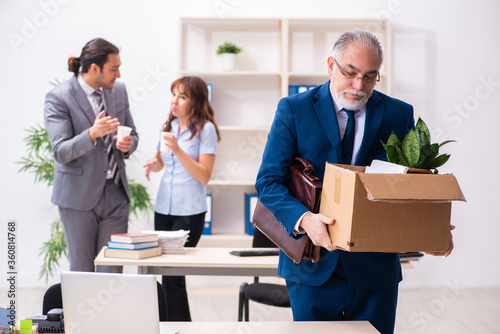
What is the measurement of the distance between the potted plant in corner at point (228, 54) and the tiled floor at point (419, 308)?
2.02m

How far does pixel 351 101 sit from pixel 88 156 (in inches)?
72.0

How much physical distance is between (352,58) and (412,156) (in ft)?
1.28

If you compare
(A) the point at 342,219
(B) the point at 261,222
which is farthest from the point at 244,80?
(A) the point at 342,219

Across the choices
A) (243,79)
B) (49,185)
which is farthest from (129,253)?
(243,79)

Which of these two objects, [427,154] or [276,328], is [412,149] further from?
[276,328]

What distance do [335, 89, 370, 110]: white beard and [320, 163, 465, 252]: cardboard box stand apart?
299mm

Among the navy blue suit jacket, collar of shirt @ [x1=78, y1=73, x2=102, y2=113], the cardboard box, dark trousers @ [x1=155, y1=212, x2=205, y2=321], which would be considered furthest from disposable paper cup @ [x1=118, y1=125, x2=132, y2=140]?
the cardboard box

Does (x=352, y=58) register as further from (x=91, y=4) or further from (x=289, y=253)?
(x=91, y=4)

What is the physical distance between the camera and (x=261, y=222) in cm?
190

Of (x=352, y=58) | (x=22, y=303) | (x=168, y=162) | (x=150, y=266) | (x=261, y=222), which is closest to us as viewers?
(x=352, y=58)

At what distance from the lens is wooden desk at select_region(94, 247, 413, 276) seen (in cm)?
269

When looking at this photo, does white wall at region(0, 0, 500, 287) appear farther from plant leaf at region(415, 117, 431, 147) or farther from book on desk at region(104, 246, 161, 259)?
plant leaf at region(415, 117, 431, 147)

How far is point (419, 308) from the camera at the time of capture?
14.4ft

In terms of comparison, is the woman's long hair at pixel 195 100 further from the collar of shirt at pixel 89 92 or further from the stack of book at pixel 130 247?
the stack of book at pixel 130 247
